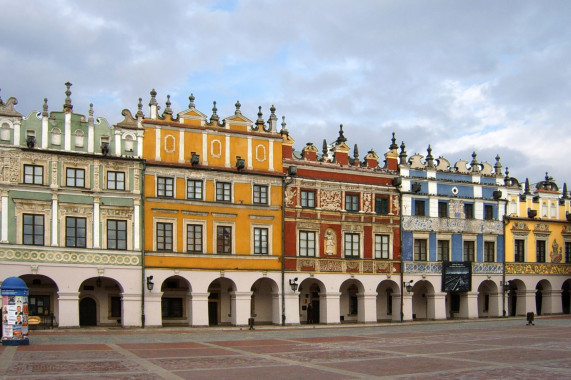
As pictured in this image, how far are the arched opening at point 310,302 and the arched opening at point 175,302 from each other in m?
8.46

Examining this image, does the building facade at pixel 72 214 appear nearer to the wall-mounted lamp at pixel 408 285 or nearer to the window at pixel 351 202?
the window at pixel 351 202

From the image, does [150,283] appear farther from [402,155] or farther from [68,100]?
[402,155]

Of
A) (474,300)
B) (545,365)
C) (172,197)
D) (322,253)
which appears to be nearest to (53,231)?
(172,197)

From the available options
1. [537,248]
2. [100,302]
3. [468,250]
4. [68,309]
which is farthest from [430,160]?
[68,309]

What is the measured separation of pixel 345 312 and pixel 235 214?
40.4 feet

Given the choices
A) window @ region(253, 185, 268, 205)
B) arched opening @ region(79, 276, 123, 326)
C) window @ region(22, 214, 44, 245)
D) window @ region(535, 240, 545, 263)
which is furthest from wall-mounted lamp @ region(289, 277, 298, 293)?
window @ region(535, 240, 545, 263)

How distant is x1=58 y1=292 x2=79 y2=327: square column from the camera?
39719mm

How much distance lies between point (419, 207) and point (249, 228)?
14.4 metres

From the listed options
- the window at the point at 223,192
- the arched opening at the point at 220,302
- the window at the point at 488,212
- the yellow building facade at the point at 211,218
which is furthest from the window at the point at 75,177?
the window at the point at 488,212

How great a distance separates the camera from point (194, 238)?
44406 mm

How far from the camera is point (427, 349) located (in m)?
29.4

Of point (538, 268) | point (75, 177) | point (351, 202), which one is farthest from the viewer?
point (538, 268)

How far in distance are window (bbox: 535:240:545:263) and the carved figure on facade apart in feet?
64.3

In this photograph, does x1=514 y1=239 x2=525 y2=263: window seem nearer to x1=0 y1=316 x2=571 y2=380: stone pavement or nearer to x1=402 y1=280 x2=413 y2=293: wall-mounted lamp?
x1=402 y1=280 x2=413 y2=293: wall-mounted lamp
